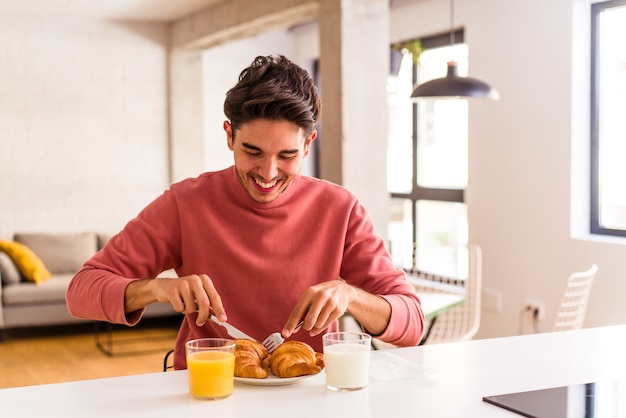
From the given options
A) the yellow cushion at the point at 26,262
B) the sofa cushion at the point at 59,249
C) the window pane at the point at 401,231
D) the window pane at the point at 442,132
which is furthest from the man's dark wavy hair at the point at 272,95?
the sofa cushion at the point at 59,249

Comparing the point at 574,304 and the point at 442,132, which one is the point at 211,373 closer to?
the point at 574,304

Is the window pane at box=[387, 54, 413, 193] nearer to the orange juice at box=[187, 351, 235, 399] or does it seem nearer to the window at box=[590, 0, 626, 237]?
the window at box=[590, 0, 626, 237]

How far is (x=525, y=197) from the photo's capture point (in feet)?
16.3

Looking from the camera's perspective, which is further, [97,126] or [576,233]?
[97,126]

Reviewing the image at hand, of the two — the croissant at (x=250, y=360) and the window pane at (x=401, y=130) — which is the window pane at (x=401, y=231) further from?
the croissant at (x=250, y=360)

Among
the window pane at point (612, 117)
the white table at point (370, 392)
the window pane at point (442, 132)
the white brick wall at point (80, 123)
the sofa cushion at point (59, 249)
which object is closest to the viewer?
the white table at point (370, 392)

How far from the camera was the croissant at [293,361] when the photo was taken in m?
1.42

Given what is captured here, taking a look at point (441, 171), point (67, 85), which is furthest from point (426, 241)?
point (67, 85)

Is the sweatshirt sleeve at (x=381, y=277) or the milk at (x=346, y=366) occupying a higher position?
the sweatshirt sleeve at (x=381, y=277)

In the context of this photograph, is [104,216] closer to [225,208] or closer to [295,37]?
[295,37]

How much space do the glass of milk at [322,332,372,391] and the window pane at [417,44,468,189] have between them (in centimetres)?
436

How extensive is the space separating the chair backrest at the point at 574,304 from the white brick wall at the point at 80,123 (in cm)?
448

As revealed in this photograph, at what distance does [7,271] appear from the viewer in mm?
5887

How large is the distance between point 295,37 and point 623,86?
3.86 meters
